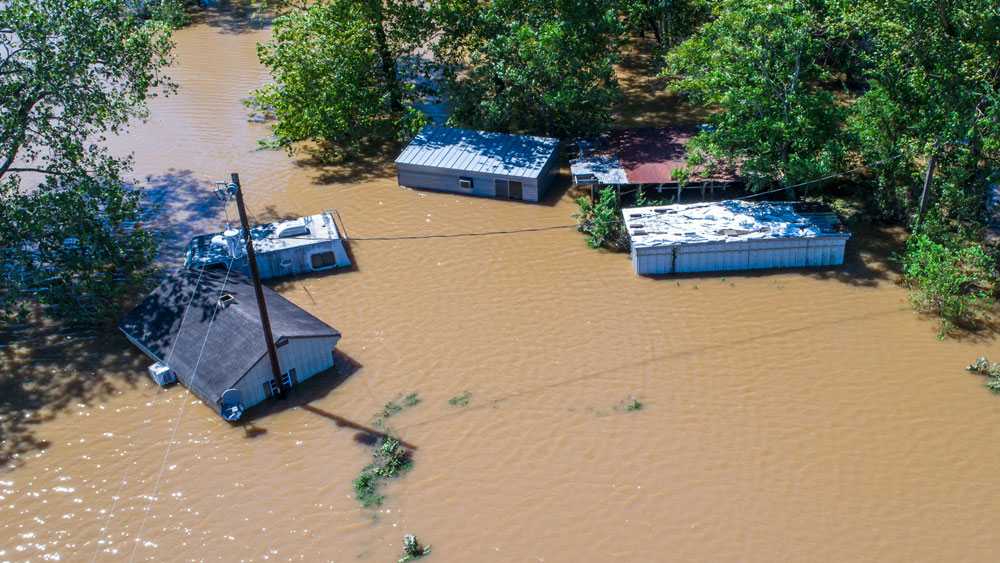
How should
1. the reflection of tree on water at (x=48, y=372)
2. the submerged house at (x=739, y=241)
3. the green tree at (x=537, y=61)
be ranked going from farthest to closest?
the green tree at (x=537, y=61)
the submerged house at (x=739, y=241)
the reflection of tree on water at (x=48, y=372)

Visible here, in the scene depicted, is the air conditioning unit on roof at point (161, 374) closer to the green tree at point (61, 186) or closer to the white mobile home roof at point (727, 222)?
the green tree at point (61, 186)

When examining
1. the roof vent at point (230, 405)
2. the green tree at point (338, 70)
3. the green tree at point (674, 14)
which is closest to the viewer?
the roof vent at point (230, 405)

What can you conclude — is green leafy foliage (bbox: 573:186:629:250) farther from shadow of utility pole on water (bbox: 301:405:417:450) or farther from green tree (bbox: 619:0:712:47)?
green tree (bbox: 619:0:712:47)

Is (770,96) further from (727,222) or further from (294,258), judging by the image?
(294,258)

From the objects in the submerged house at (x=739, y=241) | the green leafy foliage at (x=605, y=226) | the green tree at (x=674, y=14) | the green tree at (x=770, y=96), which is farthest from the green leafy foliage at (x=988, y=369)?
the green tree at (x=674, y=14)

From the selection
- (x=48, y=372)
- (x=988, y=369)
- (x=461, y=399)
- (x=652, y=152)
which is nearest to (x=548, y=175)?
(x=652, y=152)

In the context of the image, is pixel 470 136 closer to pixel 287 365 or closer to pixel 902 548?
pixel 287 365
